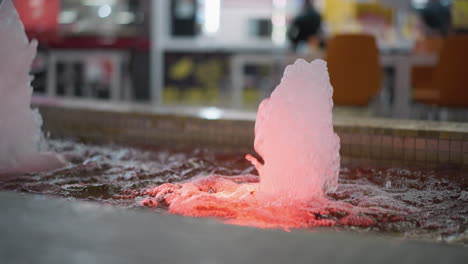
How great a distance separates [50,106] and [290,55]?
6.99ft

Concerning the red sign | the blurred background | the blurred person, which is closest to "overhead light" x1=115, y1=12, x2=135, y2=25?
the blurred background

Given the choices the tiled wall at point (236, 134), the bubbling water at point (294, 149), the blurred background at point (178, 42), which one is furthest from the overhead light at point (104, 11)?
the bubbling water at point (294, 149)

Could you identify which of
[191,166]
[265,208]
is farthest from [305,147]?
[191,166]

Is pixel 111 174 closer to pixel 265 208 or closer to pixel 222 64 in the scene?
pixel 265 208

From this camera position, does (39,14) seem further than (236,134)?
Yes

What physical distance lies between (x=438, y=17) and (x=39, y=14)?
519 centimetres

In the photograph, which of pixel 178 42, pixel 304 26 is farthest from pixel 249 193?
pixel 178 42

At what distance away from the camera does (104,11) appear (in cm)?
866

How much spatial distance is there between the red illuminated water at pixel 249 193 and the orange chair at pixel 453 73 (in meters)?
1.44

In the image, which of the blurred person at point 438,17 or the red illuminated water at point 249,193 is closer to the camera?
the red illuminated water at point 249,193

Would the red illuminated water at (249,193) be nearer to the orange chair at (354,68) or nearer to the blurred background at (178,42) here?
the orange chair at (354,68)

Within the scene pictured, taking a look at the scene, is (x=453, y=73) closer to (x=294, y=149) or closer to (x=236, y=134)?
(x=236, y=134)

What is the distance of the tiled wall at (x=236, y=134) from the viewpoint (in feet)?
8.75

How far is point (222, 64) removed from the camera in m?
8.02
